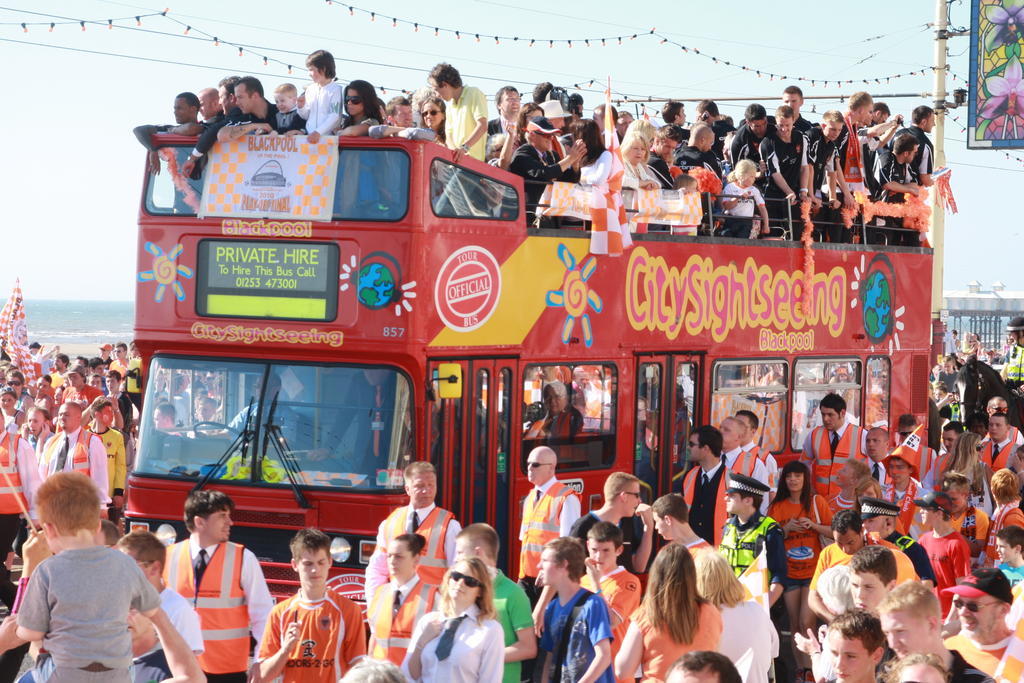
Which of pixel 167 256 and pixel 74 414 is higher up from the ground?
pixel 167 256

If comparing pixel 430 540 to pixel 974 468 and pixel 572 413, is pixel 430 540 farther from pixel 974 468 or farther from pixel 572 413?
pixel 974 468

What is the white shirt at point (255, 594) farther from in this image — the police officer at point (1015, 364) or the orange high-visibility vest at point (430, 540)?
the police officer at point (1015, 364)

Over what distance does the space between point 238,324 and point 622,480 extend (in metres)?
2.88

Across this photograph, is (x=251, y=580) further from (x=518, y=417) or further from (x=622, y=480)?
(x=518, y=417)

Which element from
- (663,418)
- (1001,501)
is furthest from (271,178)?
(1001,501)

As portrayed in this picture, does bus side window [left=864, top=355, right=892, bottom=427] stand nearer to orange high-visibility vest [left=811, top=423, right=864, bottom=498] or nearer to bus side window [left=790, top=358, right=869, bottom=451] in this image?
bus side window [left=790, top=358, right=869, bottom=451]

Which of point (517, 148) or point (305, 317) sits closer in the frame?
point (305, 317)

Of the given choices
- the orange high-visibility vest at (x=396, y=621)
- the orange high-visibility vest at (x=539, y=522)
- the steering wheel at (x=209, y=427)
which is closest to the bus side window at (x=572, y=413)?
the orange high-visibility vest at (x=539, y=522)

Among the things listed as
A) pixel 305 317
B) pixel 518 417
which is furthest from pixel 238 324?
pixel 518 417

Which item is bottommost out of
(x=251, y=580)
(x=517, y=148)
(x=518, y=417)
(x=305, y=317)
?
(x=251, y=580)

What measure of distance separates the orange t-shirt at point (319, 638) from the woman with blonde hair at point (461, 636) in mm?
456

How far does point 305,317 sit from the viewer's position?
10.0 metres

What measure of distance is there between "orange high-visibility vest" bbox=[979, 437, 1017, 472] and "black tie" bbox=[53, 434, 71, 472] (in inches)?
315

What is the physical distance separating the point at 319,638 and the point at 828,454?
699cm
